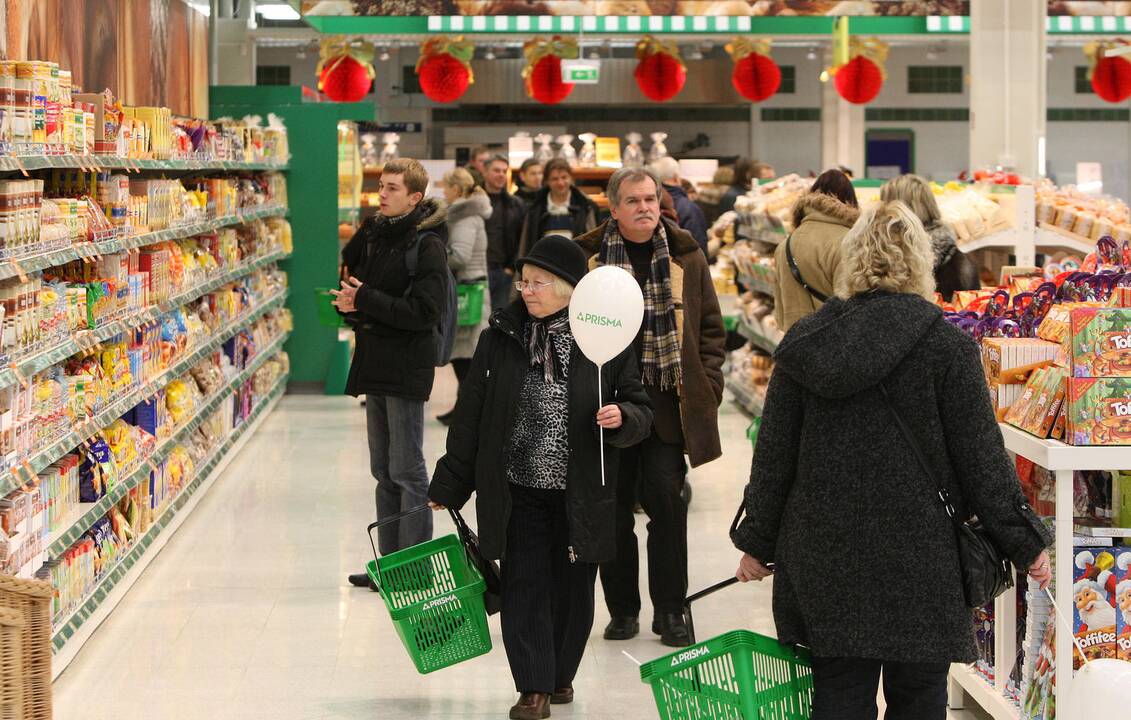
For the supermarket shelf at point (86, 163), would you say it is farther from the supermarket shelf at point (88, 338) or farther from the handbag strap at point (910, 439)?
the handbag strap at point (910, 439)

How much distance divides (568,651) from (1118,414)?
1805mm

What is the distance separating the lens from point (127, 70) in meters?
8.25

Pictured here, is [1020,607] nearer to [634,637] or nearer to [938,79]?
[634,637]

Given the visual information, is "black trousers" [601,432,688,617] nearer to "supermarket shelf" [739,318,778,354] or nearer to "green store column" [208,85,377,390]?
"supermarket shelf" [739,318,778,354]

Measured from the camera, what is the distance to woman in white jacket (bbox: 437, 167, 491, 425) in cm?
944

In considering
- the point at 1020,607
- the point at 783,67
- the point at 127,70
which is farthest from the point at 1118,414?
the point at 783,67

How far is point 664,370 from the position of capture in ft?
16.6

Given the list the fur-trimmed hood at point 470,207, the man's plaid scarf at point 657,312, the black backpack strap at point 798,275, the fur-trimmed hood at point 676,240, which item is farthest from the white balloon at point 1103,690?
the fur-trimmed hood at point 470,207

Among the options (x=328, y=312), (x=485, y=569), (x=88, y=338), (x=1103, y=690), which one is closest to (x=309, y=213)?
(x=328, y=312)

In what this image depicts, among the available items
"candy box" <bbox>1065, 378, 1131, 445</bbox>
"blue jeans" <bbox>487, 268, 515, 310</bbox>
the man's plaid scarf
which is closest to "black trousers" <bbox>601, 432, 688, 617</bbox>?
the man's plaid scarf

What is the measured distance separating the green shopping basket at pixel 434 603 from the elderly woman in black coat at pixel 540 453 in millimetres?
135

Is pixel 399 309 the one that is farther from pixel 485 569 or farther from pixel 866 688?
pixel 866 688

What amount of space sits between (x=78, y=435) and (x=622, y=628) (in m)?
2.08

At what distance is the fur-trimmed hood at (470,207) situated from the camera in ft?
30.9
